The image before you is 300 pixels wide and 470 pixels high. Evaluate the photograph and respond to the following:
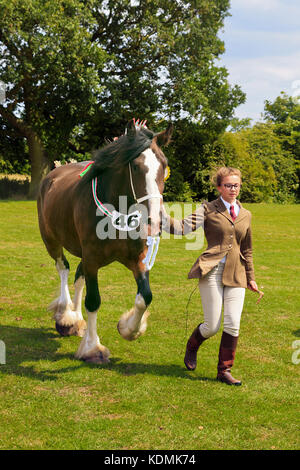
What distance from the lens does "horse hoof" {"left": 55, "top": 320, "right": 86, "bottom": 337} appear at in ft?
20.8

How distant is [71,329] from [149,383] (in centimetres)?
186

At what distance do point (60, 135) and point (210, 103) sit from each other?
9.32m

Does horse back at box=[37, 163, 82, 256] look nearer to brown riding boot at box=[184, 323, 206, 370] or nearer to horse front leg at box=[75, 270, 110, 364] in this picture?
horse front leg at box=[75, 270, 110, 364]

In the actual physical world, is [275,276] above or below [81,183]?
below

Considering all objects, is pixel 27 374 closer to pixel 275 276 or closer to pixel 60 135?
pixel 275 276

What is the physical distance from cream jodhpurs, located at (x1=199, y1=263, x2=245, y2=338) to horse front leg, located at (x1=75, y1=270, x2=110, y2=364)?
1.28 meters

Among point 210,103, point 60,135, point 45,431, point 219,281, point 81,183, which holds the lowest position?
point 45,431

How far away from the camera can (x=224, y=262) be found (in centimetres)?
487

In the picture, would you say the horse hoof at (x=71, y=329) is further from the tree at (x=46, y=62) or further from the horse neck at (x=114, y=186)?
the tree at (x=46, y=62)

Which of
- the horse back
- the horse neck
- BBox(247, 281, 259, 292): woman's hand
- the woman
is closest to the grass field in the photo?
the woman

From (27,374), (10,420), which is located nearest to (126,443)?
(10,420)

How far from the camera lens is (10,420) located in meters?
3.99

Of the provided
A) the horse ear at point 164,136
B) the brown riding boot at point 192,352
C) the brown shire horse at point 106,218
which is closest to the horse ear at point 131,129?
the brown shire horse at point 106,218

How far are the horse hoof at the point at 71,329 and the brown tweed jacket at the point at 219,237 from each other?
225 centimetres
